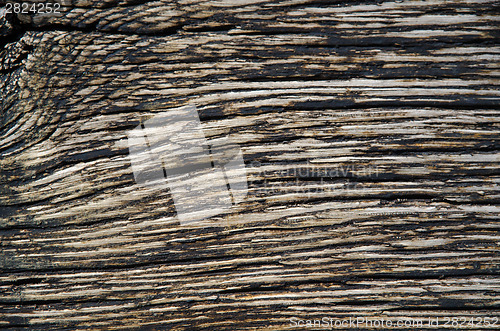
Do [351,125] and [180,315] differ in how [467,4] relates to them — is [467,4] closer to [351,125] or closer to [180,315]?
[351,125]

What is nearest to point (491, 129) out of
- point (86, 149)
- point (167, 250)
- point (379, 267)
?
point (379, 267)

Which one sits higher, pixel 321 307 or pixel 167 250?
pixel 167 250

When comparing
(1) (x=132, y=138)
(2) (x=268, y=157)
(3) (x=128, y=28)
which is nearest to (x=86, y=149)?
(1) (x=132, y=138)

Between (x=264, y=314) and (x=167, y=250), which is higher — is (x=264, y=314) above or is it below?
below

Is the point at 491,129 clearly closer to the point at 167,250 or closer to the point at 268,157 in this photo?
the point at 268,157

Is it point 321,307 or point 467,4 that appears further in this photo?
point 321,307

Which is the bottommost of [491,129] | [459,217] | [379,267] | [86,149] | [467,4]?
[379,267]
